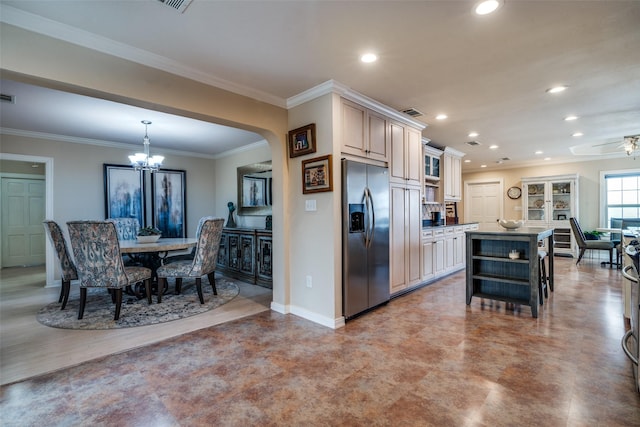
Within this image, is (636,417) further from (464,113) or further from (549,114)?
(549,114)

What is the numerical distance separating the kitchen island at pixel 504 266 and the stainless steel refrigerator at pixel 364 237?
3.70 feet

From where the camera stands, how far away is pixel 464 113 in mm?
3932

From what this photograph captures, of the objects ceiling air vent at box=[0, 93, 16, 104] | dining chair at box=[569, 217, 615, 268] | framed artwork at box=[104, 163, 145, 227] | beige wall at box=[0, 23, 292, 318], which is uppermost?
ceiling air vent at box=[0, 93, 16, 104]

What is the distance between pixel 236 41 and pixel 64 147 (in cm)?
462

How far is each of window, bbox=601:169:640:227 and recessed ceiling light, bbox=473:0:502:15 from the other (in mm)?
7557

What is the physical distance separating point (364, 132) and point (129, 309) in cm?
353

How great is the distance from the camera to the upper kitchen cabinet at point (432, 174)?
5465 mm

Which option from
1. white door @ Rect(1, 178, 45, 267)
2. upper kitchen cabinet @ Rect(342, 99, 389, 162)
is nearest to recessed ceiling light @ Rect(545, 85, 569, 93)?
upper kitchen cabinet @ Rect(342, 99, 389, 162)

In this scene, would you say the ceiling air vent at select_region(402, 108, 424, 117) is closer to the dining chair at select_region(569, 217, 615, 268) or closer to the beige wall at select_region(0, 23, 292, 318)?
the beige wall at select_region(0, 23, 292, 318)

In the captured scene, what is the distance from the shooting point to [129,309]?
3564 millimetres

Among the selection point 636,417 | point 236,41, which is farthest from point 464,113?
point 636,417

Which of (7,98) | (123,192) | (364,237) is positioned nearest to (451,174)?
(364,237)

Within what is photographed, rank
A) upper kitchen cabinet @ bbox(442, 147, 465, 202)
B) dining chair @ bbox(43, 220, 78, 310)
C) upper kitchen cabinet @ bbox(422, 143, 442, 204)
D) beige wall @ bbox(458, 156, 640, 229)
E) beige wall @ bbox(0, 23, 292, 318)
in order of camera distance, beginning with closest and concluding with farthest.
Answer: beige wall @ bbox(0, 23, 292, 318), dining chair @ bbox(43, 220, 78, 310), upper kitchen cabinet @ bbox(422, 143, 442, 204), upper kitchen cabinet @ bbox(442, 147, 465, 202), beige wall @ bbox(458, 156, 640, 229)

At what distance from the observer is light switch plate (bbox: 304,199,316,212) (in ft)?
10.5
